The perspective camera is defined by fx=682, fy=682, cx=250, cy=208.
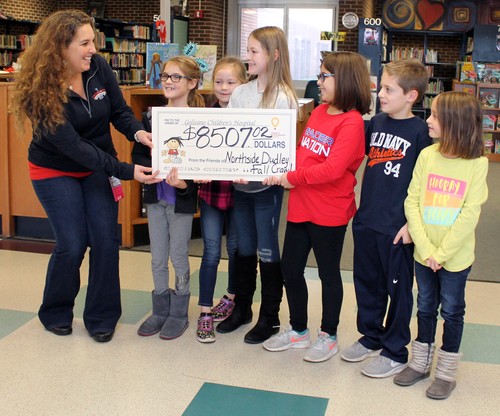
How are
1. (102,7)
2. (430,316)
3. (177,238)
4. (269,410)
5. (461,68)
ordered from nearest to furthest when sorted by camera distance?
(269,410) < (430,316) < (177,238) < (461,68) < (102,7)

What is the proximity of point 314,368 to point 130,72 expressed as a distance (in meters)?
11.8

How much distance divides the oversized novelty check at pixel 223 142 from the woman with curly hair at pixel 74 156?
107 mm

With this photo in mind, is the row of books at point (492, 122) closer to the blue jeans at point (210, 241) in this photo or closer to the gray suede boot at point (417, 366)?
the blue jeans at point (210, 241)

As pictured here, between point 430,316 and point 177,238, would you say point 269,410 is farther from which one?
point 177,238

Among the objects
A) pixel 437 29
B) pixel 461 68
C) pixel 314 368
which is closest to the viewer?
pixel 314 368

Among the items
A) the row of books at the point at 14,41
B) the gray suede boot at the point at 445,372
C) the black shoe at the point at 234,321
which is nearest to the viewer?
the gray suede boot at the point at 445,372

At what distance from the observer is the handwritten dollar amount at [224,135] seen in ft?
9.20

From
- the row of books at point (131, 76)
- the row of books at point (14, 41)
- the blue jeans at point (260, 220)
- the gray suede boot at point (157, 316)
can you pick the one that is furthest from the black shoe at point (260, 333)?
the row of books at point (131, 76)

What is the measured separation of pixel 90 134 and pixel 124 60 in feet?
35.6

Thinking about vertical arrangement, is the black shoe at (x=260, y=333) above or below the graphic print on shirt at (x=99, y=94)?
below

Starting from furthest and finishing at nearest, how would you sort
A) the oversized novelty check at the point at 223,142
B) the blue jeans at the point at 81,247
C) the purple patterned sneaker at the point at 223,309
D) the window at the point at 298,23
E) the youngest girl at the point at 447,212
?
1. the window at the point at 298,23
2. the purple patterned sneaker at the point at 223,309
3. the blue jeans at the point at 81,247
4. the oversized novelty check at the point at 223,142
5. the youngest girl at the point at 447,212

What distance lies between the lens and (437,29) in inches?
514

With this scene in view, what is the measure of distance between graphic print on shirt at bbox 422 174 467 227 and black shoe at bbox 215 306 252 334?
3.47 feet

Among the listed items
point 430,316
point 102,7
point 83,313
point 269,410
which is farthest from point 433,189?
point 102,7
